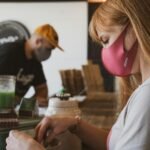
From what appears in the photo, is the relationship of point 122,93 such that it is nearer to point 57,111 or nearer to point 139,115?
point 57,111

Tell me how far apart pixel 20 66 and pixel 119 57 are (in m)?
1.88

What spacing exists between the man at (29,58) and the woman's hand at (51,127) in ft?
4.88

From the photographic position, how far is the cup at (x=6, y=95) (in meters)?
1.15

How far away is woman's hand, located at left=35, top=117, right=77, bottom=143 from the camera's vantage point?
3.59ft

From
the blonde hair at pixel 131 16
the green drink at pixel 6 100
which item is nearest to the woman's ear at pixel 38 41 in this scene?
the green drink at pixel 6 100

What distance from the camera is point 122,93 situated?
1.35 meters

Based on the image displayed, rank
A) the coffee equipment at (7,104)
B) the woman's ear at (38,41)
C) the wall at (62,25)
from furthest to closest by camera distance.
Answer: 1. the wall at (62,25)
2. the woman's ear at (38,41)
3. the coffee equipment at (7,104)

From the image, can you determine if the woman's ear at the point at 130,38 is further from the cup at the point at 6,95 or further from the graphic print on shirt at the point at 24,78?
the graphic print on shirt at the point at 24,78

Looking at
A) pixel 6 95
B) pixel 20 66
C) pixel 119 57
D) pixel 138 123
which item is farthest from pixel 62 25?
pixel 138 123


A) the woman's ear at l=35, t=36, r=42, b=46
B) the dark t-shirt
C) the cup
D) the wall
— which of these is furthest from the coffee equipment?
the wall

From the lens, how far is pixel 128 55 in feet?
3.08

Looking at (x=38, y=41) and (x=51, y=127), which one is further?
(x=38, y=41)

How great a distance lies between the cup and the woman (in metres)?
0.12

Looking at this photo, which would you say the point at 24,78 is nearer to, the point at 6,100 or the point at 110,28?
the point at 6,100
